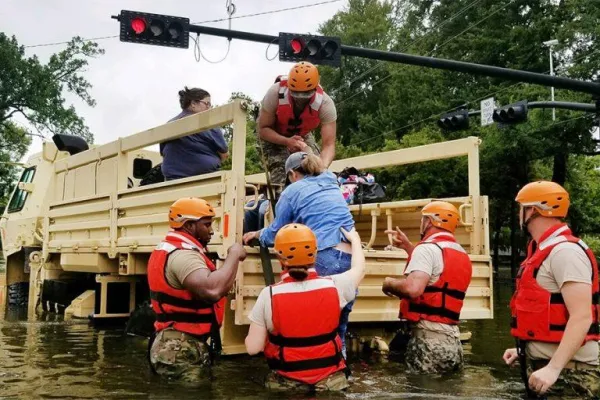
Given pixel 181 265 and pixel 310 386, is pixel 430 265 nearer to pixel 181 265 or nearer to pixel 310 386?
pixel 310 386

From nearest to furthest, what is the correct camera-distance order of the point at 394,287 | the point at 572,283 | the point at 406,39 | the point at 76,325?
the point at 572,283 → the point at 394,287 → the point at 76,325 → the point at 406,39

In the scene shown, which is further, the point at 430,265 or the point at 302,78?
the point at 302,78

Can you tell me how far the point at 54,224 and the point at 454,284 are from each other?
557 centimetres

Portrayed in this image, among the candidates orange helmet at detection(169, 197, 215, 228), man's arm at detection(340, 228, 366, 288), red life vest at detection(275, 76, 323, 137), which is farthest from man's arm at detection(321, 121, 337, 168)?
orange helmet at detection(169, 197, 215, 228)

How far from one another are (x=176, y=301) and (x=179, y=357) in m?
0.40

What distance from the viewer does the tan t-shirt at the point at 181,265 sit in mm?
5090

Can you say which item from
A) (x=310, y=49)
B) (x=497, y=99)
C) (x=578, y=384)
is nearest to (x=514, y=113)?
(x=310, y=49)

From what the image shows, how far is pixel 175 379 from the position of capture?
17.4ft

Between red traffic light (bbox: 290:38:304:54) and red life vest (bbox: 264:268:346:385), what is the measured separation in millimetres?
7660

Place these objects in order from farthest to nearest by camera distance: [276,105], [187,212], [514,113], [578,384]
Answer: [514,113] → [276,105] → [187,212] → [578,384]

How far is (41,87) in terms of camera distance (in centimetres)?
3981

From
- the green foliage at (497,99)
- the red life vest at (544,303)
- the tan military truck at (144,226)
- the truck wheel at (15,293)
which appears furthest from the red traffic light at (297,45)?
the green foliage at (497,99)

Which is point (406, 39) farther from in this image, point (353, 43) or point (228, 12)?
point (228, 12)

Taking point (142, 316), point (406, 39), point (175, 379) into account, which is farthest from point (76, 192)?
point (406, 39)
